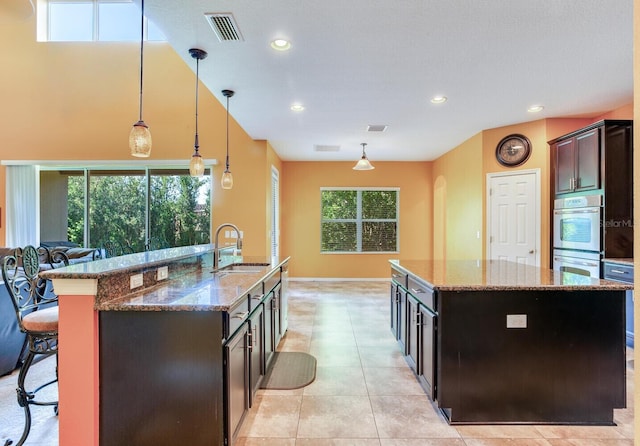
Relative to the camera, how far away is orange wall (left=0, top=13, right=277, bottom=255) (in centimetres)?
568

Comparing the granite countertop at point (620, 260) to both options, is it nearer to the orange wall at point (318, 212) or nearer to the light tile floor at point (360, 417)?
the light tile floor at point (360, 417)

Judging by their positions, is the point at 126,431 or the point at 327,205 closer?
the point at 126,431

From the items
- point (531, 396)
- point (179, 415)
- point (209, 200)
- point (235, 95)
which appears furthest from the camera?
point (209, 200)

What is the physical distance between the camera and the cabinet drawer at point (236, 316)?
1685 millimetres

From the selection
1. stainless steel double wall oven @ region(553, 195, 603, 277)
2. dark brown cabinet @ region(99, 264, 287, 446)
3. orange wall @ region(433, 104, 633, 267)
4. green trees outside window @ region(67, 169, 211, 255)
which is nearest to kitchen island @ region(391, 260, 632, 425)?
dark brown cabinet @ region(99, 264, 287, 446)

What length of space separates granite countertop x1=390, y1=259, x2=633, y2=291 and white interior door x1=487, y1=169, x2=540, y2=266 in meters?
2.03

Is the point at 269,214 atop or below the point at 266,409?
atop

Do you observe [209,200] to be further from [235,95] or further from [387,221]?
[387,221]

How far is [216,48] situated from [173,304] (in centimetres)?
206

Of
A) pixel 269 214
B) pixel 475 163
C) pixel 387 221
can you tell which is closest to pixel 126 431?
pixel 269 214

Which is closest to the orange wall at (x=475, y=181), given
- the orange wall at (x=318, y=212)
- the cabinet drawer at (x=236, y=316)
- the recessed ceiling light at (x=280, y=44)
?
the orange wall at (x=318, y=212)

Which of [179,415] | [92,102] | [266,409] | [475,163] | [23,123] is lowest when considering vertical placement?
[266,409]

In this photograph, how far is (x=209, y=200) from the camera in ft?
18.5

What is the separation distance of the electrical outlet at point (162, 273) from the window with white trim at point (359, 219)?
531cm
